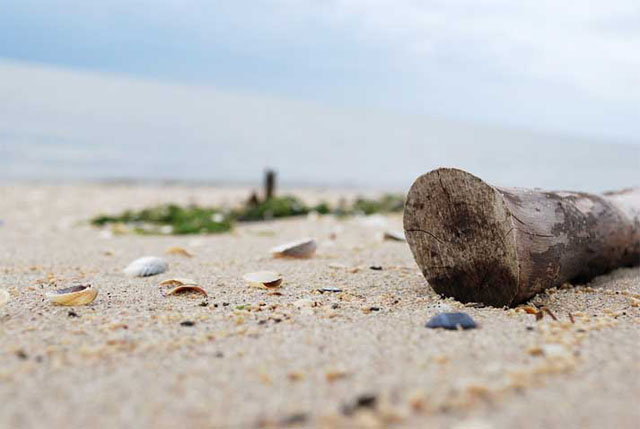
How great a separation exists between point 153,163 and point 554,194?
58.4ft

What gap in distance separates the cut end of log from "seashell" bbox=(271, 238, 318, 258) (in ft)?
4.57

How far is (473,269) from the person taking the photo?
10.3ft

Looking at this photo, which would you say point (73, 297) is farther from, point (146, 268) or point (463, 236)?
point (463, 236)

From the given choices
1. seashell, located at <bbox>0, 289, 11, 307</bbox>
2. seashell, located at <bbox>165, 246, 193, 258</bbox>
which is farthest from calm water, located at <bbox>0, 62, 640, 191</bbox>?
seashell, located at <bbox>0, 289, 11, 307</bbox>

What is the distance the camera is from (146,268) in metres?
4.08

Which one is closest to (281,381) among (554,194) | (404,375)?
(404,375)

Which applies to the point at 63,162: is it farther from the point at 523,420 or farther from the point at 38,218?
the point at 523,420

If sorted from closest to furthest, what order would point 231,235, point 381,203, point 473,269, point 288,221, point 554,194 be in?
point 473,269, point 554,194, point 231,235, point 288,221, point 381,203

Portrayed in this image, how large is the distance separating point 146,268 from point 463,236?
2.10m

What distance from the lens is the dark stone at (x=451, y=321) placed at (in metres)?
2.56

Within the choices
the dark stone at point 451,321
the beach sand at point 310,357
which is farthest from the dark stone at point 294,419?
the dark stone at point 451,321

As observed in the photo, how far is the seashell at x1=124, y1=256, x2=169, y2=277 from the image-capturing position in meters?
4.04

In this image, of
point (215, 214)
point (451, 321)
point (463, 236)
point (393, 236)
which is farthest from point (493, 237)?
point (215, 214)

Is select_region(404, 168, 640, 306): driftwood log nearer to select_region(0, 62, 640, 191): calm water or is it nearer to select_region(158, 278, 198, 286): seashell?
select_region(158, 278, 198, 286): seashell
